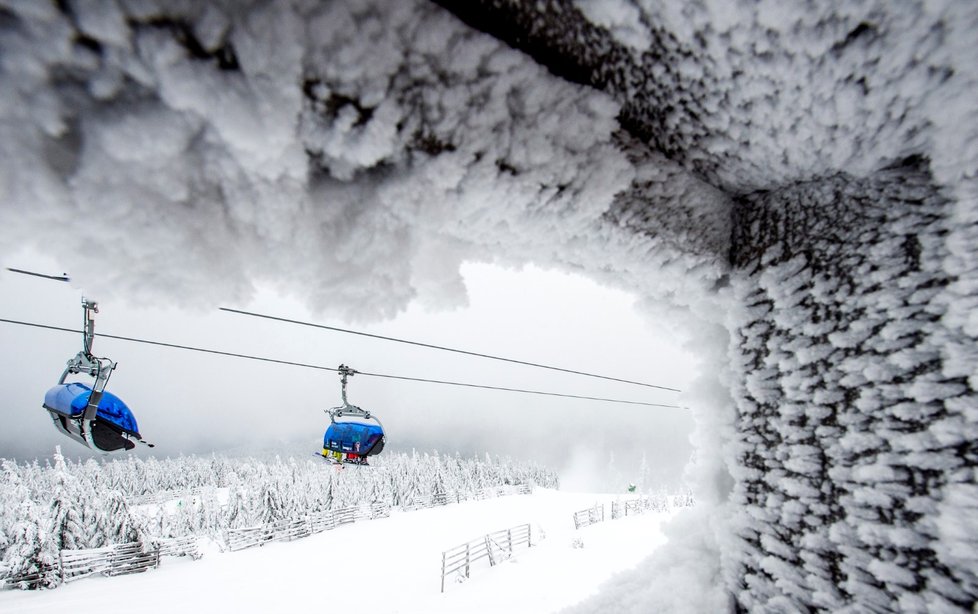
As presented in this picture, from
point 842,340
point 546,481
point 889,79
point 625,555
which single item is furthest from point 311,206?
point 546,481

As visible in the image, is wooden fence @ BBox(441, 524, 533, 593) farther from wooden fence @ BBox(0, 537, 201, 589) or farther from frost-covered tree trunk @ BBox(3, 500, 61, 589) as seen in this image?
frost-covered tree trunk @ BBox(3, 500, 61, 589)

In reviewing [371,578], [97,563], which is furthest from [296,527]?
[371,578]

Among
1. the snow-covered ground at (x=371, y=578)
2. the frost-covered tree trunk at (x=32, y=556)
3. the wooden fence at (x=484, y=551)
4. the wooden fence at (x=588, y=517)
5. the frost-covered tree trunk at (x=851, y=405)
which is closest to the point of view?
the frost-covered tree trunk at (x=851, y=405)

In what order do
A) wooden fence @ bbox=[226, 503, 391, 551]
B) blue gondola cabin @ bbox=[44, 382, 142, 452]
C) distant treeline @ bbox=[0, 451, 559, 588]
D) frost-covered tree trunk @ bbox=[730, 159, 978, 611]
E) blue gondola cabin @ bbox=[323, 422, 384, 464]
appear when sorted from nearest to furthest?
1. frost-covered tree trunk @ bbox=[730, 159, 978, 611]
2. blue gondola cabin @ bbox=[44, 382, 142, 452]
3. blue gondola cabin @ bbox=[323, 422, 384, 464]
4. distant treeline @ bbox=[0, 451, 559, 588]
5. wooden fence @ bbox=[226, 503, 391, 551]

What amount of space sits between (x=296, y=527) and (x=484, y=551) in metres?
11.5

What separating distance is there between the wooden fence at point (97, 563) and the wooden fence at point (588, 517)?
16834 millimetres

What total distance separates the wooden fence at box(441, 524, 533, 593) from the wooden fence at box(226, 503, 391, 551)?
10.5 meters

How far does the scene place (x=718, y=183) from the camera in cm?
103

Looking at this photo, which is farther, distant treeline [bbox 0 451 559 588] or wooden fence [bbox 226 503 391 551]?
wooden fence [bbox 226 503 391 551]

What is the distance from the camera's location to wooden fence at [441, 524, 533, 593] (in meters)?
11.9

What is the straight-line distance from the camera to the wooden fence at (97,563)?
12.6m

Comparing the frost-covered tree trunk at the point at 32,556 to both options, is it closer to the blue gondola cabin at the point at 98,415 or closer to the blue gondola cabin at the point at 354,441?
the blue gondola cabin at the point at 354,441

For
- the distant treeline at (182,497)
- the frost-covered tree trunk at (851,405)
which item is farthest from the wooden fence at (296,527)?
the frost-covered tree trunk at (851,405)

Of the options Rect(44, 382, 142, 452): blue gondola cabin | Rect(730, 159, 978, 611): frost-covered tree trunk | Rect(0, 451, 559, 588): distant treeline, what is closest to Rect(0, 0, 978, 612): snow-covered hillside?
Rect(730, 159, 978, 611): frost-covered tree trunk
